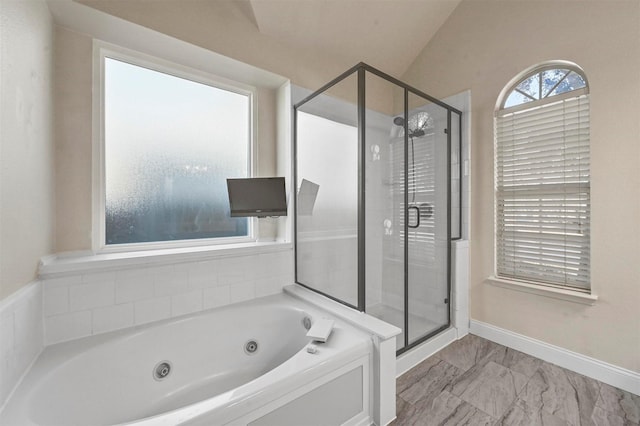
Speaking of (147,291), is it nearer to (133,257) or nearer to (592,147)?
(133,257)

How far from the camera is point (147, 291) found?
1.73 m

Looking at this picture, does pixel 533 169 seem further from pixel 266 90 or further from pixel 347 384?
pixel 266 90

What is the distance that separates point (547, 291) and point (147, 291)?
2920 millimetres

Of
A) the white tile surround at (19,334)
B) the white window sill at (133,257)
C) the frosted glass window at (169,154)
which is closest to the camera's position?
the white tile surround at (19,334)

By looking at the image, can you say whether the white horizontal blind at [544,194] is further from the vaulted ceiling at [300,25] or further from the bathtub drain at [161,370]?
the bathtub drain at [161,370]

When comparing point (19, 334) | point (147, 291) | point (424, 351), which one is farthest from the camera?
point (424, 351)

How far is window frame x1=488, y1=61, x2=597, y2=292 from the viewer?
6.45 ft

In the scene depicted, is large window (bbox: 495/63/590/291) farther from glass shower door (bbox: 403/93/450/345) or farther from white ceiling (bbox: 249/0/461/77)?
white ceiling (bbox: 249/0/461/77)

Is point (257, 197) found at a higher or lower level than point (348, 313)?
higher

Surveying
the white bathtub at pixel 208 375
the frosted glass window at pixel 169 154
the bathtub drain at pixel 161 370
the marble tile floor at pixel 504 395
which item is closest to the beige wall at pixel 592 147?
the marble tile floor at pixel 504 395

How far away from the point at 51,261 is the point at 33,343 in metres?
0.43

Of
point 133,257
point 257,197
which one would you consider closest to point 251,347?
point 133,257

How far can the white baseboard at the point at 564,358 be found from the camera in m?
1.77

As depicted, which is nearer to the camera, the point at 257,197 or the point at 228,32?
the point at 228,32
